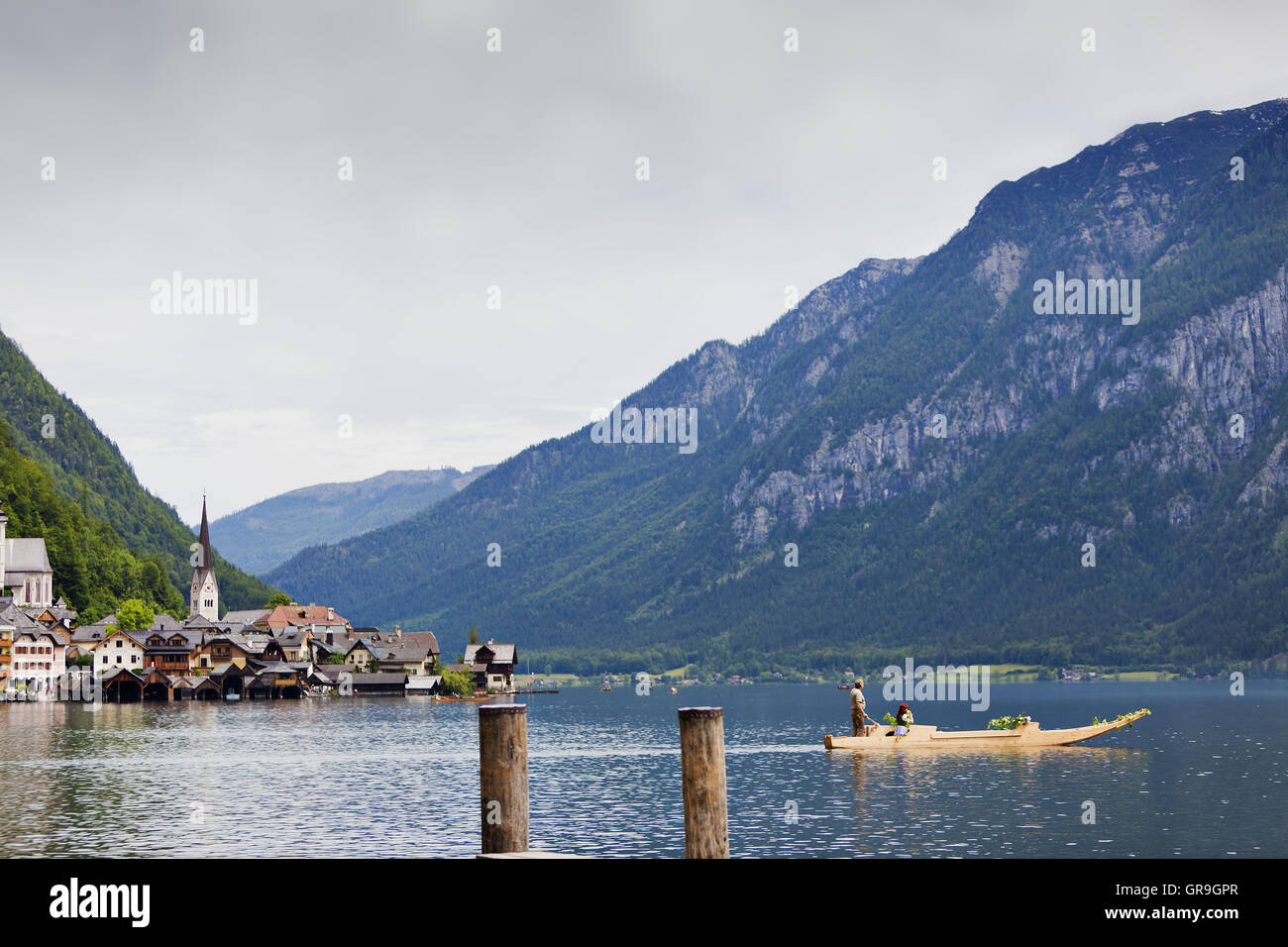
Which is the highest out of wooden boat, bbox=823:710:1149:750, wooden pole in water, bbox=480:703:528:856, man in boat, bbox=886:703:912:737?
wooden pole in water, bbox=480:703:528:856

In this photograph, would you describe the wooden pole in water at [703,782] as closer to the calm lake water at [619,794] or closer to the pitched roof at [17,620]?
the calm lake water at [619,794]

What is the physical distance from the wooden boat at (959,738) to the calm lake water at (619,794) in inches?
47.1

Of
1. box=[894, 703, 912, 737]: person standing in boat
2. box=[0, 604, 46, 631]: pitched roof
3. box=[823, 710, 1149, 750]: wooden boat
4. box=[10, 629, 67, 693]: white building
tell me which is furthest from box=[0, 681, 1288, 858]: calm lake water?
box=[10, 629, 67, 693]: white building

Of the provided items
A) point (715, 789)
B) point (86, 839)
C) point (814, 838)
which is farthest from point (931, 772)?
Answer: point (715, 789)

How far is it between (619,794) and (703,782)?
52792 millimetres

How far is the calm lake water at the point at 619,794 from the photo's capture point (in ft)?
169

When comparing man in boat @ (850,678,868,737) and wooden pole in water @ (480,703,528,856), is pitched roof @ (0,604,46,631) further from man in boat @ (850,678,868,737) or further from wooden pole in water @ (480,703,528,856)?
wooden pole in water @ (480,703,528,856)

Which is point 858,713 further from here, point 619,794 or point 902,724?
point 619,794

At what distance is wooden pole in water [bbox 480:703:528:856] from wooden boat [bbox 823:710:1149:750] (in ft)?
256

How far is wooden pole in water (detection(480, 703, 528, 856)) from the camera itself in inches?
821

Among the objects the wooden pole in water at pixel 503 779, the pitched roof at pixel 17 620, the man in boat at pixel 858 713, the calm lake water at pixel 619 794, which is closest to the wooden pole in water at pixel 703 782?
the wooden pole in water at pixel 503 779
